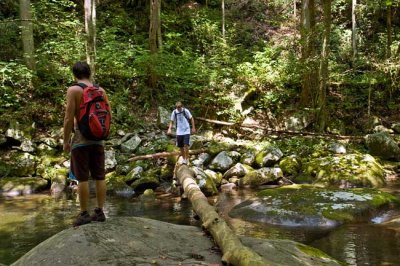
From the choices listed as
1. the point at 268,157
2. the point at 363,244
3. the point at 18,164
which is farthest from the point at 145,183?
the point at 363,244

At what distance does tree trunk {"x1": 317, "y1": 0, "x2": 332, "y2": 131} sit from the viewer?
46.6 ft

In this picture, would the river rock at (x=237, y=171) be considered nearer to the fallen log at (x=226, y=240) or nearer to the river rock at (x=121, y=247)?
the fallen log at (x=226, y=240)

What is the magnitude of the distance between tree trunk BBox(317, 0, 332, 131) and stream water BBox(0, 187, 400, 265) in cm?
619

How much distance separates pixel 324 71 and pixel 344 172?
16.4ft

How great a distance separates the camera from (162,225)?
467 centimetres

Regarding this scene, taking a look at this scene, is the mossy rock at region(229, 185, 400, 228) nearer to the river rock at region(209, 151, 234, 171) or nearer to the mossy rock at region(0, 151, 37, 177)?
the river rock at region(209, 151, 234, 171)

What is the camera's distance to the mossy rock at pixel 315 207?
7.30 metres

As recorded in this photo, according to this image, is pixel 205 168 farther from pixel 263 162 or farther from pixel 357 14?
pixel 357 14

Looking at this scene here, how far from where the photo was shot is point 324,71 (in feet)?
48.0

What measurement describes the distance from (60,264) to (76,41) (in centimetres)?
1335

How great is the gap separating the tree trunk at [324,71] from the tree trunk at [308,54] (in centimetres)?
52

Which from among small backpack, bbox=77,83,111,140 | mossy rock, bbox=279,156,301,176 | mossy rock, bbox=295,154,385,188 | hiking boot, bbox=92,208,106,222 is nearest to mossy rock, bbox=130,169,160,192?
mossy rock, bbox=279,156,301,176

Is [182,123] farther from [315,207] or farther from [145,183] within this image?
[315,207]

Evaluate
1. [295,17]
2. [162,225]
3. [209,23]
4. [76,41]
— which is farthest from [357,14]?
[162,225]
